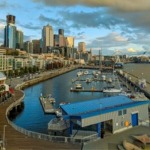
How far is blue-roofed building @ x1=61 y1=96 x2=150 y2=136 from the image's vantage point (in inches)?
983

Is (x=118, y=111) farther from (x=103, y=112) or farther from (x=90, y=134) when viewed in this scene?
(x=90, y=134)

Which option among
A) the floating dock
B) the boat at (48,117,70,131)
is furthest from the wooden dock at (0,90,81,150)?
the floating dock

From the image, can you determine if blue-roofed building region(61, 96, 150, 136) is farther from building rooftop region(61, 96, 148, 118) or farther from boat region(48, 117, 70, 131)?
boat region(48, 117, 70, 131)

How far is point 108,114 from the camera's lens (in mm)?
26156

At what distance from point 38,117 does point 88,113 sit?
70.8ft

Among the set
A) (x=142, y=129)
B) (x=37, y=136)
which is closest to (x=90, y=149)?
(x=37, y=136)

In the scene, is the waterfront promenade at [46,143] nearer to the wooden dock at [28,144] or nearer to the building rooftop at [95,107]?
the wooden dock at [28,144]

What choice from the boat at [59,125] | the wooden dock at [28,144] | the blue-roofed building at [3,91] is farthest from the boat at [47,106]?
the wooden dock at [28,144]

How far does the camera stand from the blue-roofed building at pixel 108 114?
25.0 m

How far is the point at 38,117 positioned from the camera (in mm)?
45000

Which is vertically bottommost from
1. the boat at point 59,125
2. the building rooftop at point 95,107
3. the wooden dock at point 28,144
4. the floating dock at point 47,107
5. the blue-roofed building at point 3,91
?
the floating dock at point 47,107

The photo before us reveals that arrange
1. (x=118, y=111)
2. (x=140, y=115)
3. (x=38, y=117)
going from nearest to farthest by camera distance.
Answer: (x=118, y=111)
(x=140, y=115)
(x=38, y=117)

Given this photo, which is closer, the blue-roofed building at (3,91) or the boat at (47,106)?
the boat at (47,106)

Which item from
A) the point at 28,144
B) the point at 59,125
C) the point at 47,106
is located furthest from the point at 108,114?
the point at 47,106
